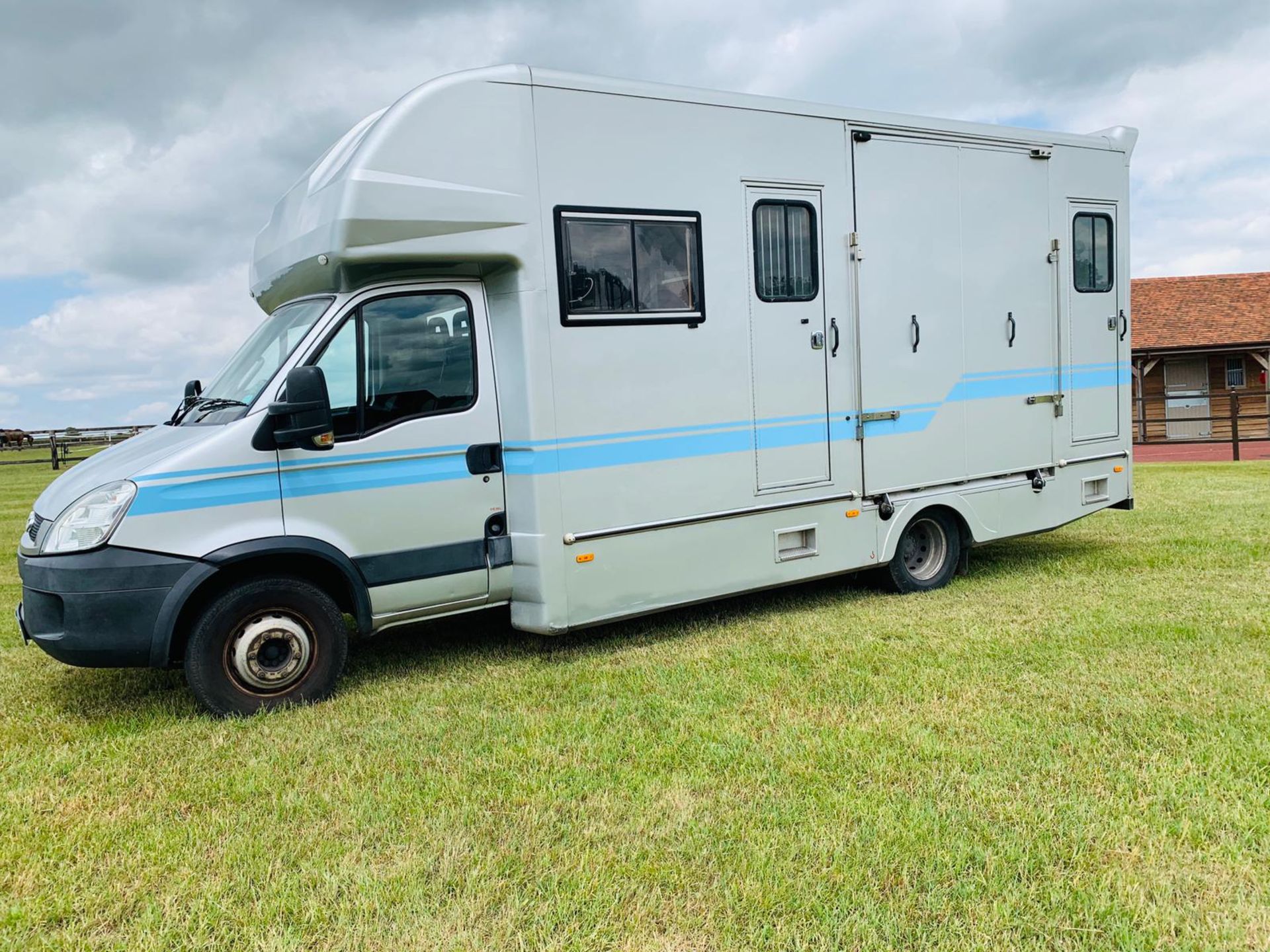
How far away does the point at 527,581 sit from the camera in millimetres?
5867

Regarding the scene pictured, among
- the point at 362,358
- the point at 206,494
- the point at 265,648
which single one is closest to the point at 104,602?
the point at 206,494

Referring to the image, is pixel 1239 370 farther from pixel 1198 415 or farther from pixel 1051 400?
pixel 1051 400

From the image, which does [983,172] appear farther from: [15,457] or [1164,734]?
[15,457]

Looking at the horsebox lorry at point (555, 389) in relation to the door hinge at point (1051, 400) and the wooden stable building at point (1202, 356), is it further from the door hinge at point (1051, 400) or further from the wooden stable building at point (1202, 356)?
the wooden stable building at point (1202, 356)

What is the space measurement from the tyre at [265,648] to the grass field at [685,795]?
15 cm

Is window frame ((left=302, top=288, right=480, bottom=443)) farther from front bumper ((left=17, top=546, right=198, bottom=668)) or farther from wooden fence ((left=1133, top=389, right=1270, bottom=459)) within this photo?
wooden fence ((left=1133, top=389, right=1270, bottom=459))

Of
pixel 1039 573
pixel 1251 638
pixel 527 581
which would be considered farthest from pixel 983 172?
pixel 527 581

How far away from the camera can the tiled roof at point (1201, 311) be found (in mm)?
26078

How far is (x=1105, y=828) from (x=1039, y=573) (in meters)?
4.75

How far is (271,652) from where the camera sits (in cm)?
530

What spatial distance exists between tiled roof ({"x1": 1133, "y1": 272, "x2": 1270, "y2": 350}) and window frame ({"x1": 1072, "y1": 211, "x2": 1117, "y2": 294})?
63.0ft

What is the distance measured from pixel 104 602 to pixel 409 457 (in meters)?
1.63

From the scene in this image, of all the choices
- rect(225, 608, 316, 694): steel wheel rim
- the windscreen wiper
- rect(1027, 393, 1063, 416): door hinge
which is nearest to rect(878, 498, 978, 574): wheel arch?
rect(1027, 393, 1063, 416): door hinge

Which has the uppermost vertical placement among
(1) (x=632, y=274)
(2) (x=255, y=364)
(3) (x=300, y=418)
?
(1) (x=632, y=274)
